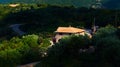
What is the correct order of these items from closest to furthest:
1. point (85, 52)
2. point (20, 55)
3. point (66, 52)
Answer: point (85, 52)
point (66, 52)
point (20, 55)

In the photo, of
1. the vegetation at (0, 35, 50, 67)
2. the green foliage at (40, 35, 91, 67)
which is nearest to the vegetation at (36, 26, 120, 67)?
the green foliage at (40, 35, 91, 67)

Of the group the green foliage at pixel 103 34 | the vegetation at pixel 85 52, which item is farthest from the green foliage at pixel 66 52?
the green foliage at pixel 103 34

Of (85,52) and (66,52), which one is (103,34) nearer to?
(85,52)

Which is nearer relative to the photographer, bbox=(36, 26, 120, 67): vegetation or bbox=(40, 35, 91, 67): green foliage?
bbox=(36, 26, 120, 67): vegetation

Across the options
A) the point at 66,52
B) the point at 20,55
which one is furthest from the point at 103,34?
the point at 20,55

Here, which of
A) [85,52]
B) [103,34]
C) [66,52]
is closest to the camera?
[85,52]

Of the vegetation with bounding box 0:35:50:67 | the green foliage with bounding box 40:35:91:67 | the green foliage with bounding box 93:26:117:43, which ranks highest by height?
the green foliage with bounding box 93:26:117:43

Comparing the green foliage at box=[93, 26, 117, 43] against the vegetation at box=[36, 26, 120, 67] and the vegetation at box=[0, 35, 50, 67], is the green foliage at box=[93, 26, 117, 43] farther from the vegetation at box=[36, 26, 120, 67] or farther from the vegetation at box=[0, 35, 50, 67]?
the vegetation at box=[0, 35, 50, 67]

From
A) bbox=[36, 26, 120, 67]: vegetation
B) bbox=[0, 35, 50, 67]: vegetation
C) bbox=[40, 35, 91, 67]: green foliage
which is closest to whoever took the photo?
bbox=[36, 26, 120, 67]: vegetation

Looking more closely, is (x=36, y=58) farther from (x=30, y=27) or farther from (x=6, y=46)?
(x=30, y=27)

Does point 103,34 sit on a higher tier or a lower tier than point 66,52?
higher

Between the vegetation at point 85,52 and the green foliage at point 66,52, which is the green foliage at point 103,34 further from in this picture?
the green foliage at point 66,52

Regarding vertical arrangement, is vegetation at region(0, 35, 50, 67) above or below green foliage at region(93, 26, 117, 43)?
below

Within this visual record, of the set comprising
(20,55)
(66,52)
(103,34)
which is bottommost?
(20,55)
